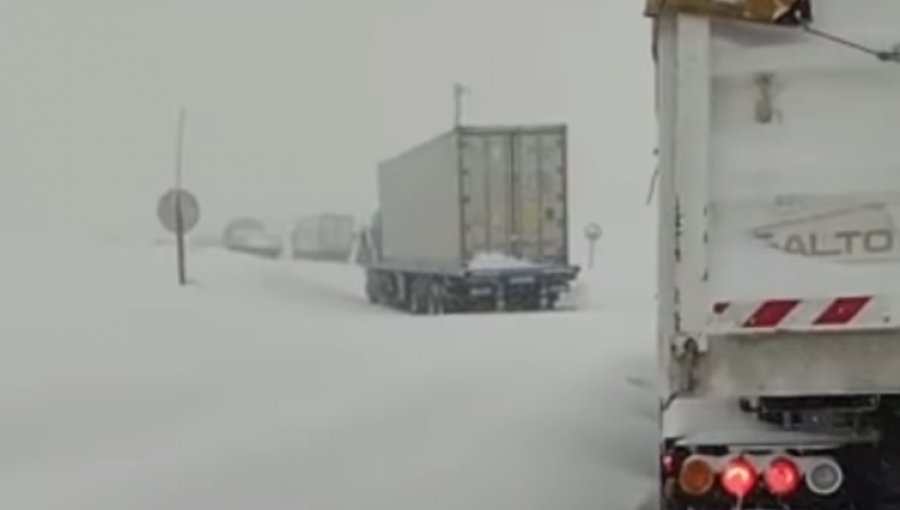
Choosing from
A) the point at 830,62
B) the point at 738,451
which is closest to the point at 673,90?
the point at 830,62

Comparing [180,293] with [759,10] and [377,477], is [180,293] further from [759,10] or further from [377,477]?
[759,10]

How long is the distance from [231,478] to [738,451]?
4925 millimetres

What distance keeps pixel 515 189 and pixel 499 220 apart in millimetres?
686

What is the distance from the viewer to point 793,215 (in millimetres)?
4484

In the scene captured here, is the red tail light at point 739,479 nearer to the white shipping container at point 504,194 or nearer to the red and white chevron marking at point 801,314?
the red and white chevron marking at point 801,314

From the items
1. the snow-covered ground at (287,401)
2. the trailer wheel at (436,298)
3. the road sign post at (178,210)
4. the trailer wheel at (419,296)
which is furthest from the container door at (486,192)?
the road sign post at (178,210)

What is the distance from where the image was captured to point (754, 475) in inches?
188

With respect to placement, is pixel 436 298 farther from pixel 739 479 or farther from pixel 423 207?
pixel 739 479

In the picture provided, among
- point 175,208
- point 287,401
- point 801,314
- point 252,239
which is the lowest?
point 287,401

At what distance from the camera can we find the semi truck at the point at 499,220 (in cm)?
2973

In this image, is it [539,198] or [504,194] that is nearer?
[539,198]

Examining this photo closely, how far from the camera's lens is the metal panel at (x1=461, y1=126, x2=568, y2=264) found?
2969cm

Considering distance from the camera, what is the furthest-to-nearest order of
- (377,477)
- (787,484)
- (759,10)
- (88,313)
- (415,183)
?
(415,183) < (88,313) < (377,477) < (787,484) < (759,10)

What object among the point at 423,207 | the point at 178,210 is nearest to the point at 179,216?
the point at 178,210
